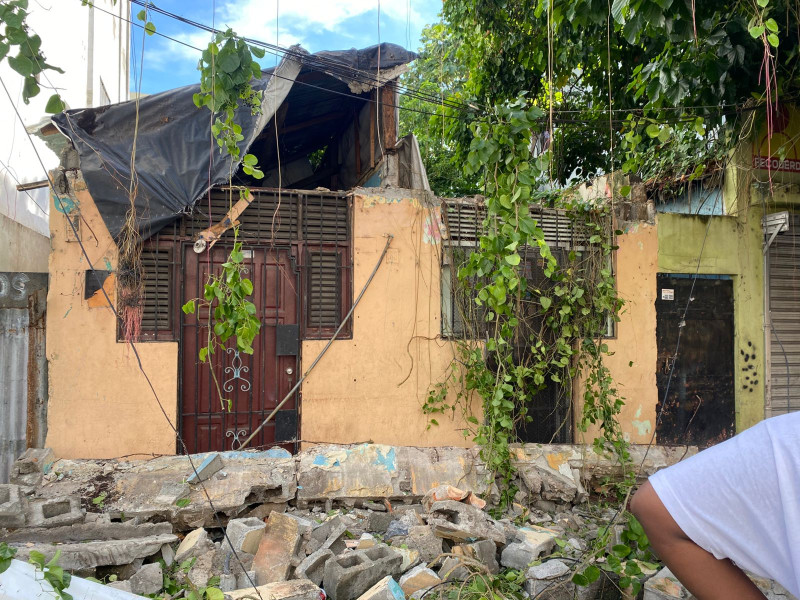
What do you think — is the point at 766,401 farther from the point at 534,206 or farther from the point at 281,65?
the point at 281,65

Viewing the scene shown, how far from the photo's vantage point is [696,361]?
648 cm

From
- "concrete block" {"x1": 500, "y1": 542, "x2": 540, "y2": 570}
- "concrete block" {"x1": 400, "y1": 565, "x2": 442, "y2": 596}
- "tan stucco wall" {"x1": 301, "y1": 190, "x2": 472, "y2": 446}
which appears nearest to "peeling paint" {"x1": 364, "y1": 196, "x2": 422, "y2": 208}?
"tan stucco wall" {"x1": 301, "y1": 190, "x2": 472, "y2": 446}

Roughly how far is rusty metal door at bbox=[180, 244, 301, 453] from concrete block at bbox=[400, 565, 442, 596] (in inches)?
87.9

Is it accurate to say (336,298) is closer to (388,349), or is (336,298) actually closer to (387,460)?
(388,349)

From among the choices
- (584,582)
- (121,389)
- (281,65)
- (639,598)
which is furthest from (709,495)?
(281,65)

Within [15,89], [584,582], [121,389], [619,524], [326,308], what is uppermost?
[15,89]

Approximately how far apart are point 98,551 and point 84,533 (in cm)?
51

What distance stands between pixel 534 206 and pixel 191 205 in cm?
360

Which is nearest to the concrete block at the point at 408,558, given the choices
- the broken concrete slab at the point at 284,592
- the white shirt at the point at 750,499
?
the broken concrete slab at the point at 284,592

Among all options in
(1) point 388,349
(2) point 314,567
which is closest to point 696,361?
(1) point 388,349

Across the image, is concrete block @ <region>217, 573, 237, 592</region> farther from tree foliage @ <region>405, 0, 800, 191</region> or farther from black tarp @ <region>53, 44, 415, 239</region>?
tree foliage @ <region>405, 0, 800, 191</region>

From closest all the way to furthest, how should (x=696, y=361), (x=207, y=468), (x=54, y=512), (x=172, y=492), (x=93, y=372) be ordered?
(x=54, y=512) → (x=172, y=492) → (x=207, y=468) → (x=93, y=372) → (x=696, y=361)

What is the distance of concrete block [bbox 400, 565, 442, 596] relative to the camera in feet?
11.1

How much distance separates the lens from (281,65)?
17.3ft
